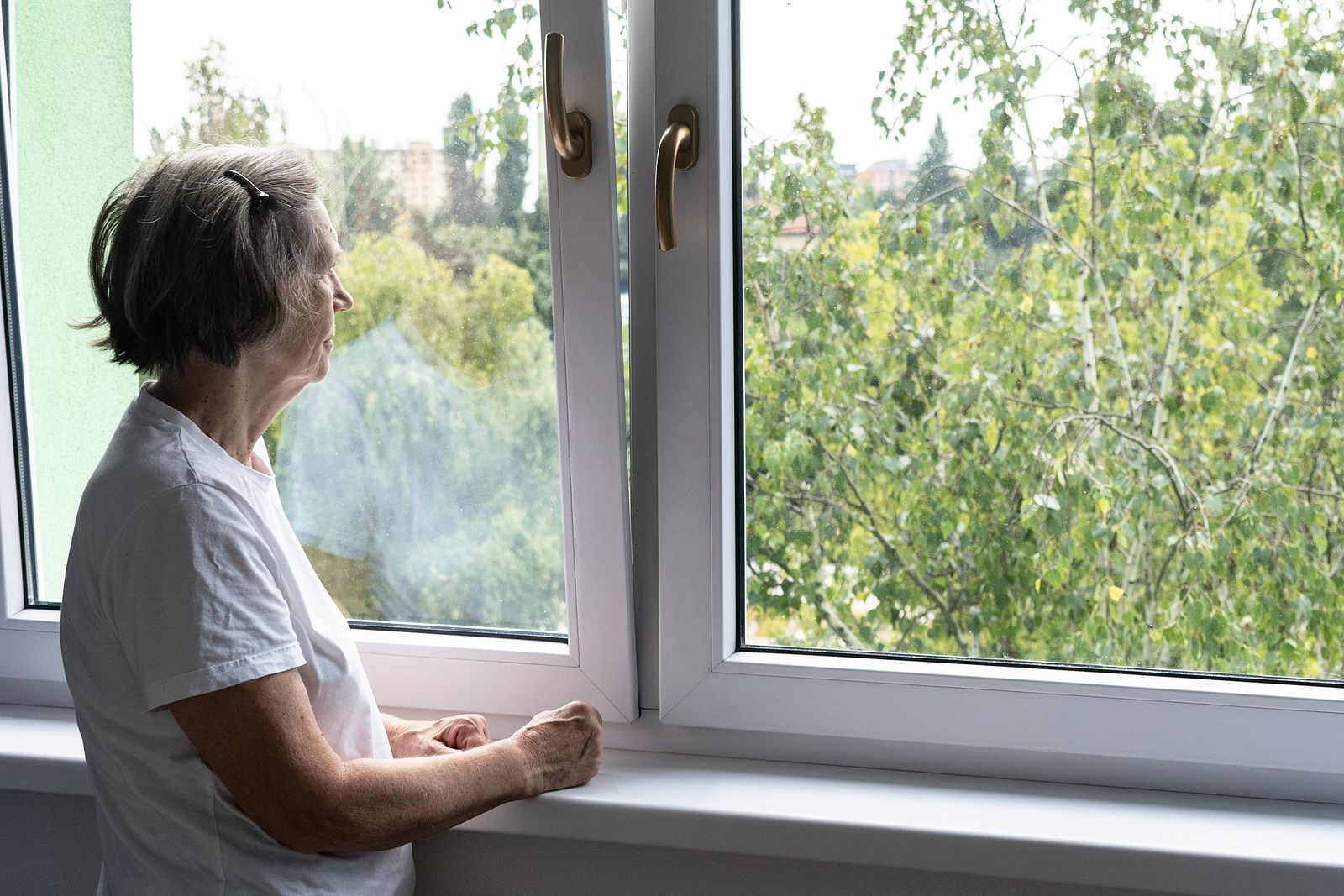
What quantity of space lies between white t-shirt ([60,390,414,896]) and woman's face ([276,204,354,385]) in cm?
11

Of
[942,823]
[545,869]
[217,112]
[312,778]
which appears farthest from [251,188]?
[942,823]

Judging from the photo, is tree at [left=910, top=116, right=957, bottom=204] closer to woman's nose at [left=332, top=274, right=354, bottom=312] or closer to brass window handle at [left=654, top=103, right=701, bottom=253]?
brass window handle at [left=654, top=103, right=701, bottom=253]

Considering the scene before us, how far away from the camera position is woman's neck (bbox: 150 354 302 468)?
1.04 metres

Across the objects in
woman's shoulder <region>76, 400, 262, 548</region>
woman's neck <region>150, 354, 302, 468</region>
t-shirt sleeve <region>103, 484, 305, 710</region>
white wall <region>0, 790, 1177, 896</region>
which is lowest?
white wall <region>0, 790, 1177, 896</region>

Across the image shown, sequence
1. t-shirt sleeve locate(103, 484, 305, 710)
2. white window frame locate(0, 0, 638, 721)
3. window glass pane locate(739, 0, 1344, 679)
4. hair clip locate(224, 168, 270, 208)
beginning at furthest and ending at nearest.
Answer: white window frame locate(0, 0, 638, 721), window glass pane locate(739, 0, 1344, 679), hair clip locate(224, 168, 270, 208), t-shirt sleeve locate(103, 484, 305, 710)

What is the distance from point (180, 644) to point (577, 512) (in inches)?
20.4

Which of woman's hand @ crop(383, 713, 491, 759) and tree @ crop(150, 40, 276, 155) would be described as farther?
tree @ crop(150, 40, 276, 155)

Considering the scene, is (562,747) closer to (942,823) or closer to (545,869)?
(545,869)

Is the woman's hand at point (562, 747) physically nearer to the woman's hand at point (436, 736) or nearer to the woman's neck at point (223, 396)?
the woman's hand at point (436, 736)

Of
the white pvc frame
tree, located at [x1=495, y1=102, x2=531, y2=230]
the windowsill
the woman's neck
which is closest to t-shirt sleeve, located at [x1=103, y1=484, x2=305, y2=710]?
the woman's neck

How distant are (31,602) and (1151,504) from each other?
1529 mm

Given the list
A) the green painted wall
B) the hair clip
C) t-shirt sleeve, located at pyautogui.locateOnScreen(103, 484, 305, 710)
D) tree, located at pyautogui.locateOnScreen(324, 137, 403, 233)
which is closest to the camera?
t-shirt sleeve, located at pyautogui.locateOnScreen(103, 484, 305, 710)

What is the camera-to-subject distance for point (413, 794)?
1040 millimetres

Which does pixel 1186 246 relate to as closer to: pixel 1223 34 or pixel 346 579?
pixel 1223 34
